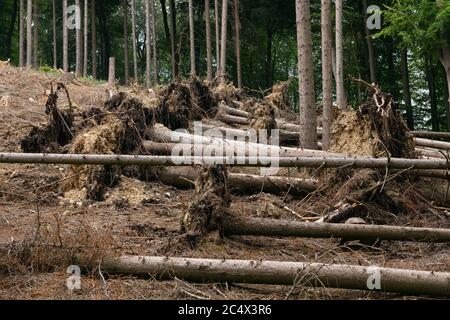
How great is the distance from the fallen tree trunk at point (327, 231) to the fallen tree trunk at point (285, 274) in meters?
1.21

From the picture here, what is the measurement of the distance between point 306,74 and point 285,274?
20.4ft

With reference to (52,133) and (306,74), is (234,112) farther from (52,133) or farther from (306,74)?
(52,133)

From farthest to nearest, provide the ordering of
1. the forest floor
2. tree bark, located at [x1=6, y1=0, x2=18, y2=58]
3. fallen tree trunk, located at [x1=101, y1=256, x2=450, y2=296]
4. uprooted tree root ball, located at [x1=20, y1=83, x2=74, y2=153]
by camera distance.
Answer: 1. tree bark, located at [x1=6, y1=0, x2=18, y2=58]
2. uprooted tree root ball, located at [x1=20, y1=83, x2=74, y2=153]
3. the forest floor
4. fallen tree trunk, located at [x1=101, y1=256, x2=450, y2=296]

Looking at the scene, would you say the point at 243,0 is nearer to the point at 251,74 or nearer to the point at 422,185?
the point at 251,74

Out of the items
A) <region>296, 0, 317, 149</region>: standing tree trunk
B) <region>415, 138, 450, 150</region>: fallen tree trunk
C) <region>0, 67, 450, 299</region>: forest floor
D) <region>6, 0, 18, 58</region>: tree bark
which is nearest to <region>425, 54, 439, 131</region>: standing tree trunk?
<region>415, 138, 450, 150</region>: fallen tree trunk

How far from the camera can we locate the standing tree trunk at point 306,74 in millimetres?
10258

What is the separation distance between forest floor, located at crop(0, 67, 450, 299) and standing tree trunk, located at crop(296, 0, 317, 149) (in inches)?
93.5

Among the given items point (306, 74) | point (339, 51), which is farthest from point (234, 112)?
point (306, 74)

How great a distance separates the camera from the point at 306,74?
10.3 metres

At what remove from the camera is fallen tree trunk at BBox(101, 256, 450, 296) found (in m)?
4.71

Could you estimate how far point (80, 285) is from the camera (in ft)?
16.0

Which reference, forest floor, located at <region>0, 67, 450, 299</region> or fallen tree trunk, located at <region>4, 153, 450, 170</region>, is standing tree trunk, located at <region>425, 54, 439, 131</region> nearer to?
forest floor, located at <region>0, 67, 450, 299</region>

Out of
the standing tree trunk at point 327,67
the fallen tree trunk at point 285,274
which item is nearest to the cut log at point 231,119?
the standing tree trunk at point 327,67

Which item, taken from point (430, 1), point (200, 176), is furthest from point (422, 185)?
point (430, 1)
